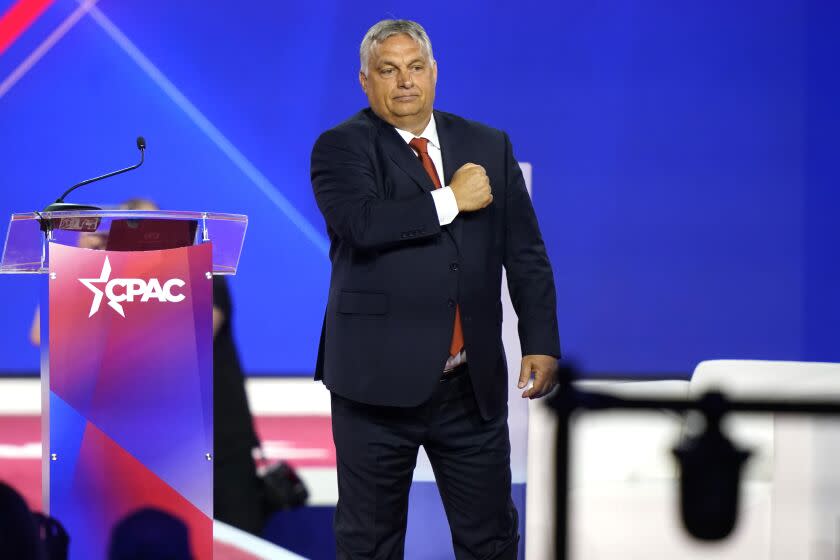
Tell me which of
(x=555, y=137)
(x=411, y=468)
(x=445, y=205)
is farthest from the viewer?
(x=555, y=137)

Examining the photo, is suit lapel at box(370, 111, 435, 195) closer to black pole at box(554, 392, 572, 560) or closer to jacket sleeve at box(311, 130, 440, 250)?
jacket sleeve at box(311, 130, 440, 250)

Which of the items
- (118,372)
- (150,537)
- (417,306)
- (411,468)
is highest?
(417,306)

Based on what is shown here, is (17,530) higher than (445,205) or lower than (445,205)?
lower

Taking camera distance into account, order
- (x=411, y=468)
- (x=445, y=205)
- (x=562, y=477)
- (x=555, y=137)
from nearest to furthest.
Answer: (x=562, y=477), (x=445, y=205), (x=411, y=468), (x=555, y=137)

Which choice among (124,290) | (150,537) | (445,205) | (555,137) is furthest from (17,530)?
(555,137)

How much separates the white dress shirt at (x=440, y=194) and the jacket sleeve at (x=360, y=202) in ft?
0.05

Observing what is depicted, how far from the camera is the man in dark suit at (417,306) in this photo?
183cm

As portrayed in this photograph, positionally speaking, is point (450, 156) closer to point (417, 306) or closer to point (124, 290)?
point (417, 306)

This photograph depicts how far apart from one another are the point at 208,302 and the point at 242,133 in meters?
2.00

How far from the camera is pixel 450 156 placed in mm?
1931

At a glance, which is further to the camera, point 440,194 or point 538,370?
point 538,370

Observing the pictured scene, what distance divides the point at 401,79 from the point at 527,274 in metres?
0.45

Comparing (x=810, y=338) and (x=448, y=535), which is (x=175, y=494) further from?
(x=810, y=338)

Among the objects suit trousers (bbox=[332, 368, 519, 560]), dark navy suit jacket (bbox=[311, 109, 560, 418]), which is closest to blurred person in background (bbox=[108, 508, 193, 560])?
suit trousers (bbox=[332, 368, 519, 560])
